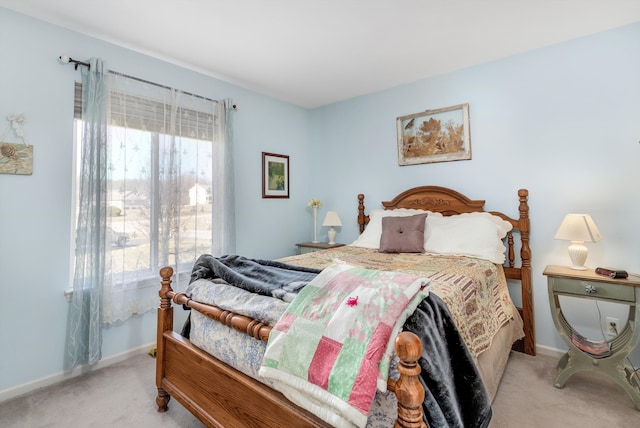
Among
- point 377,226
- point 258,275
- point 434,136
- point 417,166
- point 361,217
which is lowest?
point 258,275

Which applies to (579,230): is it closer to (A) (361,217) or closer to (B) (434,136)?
(B) (434,136)

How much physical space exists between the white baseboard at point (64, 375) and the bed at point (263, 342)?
0.90m

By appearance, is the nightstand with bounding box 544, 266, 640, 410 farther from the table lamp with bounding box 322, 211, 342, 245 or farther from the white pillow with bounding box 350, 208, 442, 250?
the table lamp with bounding box 322, 211, 342, 245

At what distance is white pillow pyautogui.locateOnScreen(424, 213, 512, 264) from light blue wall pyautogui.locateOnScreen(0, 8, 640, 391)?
1.12 feet

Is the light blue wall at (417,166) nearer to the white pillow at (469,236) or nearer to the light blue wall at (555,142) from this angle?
the light blue wall at (555,142)

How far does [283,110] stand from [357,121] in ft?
3.13

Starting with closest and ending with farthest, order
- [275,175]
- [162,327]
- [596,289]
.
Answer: [162,327] < [596,289] < [275,175]

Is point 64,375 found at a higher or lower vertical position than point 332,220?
lower

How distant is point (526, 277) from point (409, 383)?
2.33 metres

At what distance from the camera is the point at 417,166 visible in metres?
3.37

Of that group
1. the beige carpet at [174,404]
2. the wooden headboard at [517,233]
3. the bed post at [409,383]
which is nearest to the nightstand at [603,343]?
the beige carpet at [174,404]

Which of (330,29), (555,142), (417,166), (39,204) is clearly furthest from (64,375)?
(555,142)

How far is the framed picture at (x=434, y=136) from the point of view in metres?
3.05

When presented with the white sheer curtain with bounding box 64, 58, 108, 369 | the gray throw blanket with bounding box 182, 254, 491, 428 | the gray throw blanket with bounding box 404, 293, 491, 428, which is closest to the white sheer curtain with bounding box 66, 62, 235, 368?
the white sheer curtain with bounding box 64, 58, 108, 369
